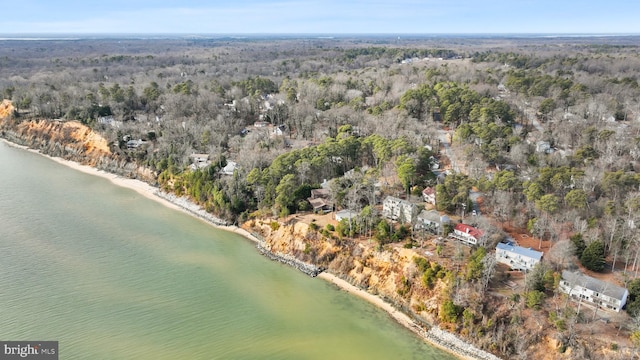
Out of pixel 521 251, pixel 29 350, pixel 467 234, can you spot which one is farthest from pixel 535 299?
pixel 29 350

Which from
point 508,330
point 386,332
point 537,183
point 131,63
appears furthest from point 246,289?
point 131,63

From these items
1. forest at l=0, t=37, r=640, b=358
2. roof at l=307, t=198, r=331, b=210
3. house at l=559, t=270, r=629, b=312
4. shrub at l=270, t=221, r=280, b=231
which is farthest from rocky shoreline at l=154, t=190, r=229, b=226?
house at l=559, t=270, r=629, b=312

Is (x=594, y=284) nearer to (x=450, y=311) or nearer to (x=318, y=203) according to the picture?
(x=450, y=311)

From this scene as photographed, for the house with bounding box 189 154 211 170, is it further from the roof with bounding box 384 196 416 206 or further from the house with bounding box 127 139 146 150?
the roof with bounding box 384 196 416 206

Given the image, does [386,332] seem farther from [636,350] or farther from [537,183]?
[537,183]

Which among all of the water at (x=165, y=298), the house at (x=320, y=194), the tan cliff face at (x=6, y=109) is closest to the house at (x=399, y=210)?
the house at (x=320, y=194)
